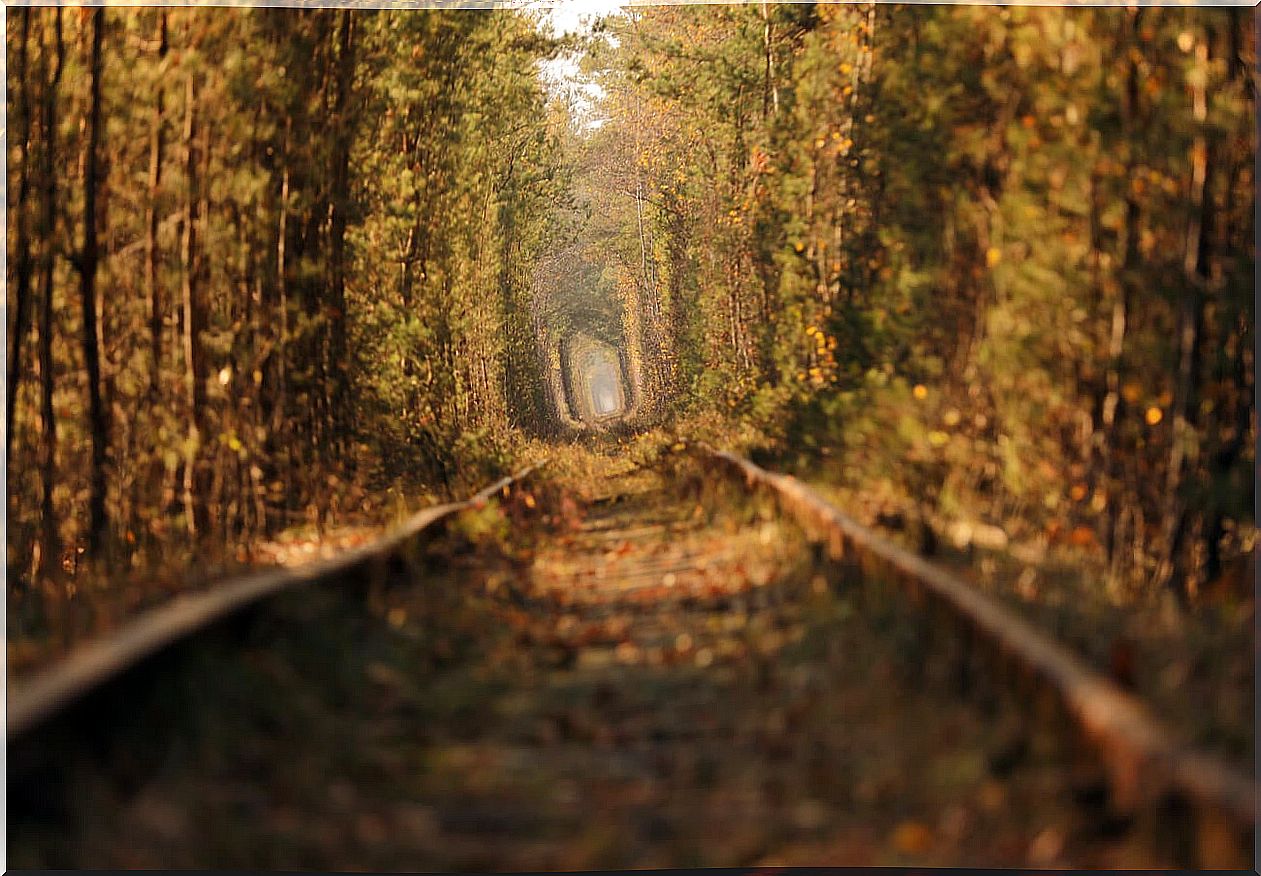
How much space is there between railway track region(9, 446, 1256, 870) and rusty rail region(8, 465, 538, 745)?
2 centimetres

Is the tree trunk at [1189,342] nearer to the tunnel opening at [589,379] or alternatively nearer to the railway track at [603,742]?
the railway track at [603,742]

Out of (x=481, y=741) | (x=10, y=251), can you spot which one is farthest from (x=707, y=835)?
(x=10, y=251)

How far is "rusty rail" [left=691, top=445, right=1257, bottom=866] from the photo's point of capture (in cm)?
309

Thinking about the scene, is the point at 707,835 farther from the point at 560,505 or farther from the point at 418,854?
the point at 560,505

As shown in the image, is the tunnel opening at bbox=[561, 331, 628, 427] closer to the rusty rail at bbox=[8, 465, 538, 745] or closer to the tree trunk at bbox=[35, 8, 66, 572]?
the tree trunk at bbox=[35, 8, 66, 572]

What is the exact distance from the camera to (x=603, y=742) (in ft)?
17.3

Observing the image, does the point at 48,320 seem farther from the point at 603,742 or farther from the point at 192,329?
the point at 603,742

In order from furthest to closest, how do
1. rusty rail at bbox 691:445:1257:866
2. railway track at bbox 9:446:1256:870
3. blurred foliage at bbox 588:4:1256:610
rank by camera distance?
blurred foliage at bbox 588:4:1256:610 → railway track at bbox 9:446:1256:870 → rusty rail at bbox 691:445:1257:866

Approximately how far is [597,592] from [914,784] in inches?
201

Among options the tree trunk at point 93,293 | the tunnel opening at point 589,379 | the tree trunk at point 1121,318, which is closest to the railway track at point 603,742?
the tree trunk at point 1121,318

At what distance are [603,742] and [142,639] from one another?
1649mm

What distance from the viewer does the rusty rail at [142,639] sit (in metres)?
3.80

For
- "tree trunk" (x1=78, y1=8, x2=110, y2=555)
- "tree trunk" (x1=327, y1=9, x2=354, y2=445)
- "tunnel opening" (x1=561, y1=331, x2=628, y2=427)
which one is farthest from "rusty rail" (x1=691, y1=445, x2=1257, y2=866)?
"tunnel opening" (x1=561, y1=331, x2=628, y2=427)

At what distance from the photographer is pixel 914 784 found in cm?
427
